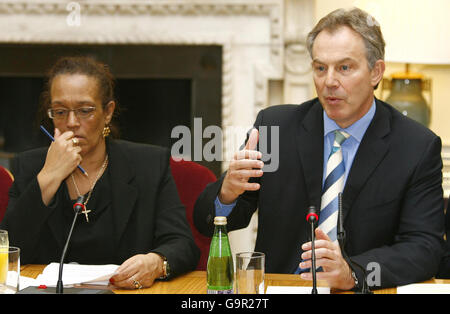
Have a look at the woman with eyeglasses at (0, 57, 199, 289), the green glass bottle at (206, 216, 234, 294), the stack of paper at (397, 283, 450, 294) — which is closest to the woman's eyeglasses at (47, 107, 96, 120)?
the woman with eyeglasses at (0, 57, 199, 289)

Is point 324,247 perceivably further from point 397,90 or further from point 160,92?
point 160,92

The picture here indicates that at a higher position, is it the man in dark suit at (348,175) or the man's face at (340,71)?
the man's face at (340,71)

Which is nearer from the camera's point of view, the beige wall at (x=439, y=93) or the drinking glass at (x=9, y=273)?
the drinking glass at (x=9, y=273)

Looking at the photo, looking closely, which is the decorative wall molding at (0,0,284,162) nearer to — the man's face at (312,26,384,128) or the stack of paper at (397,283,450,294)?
the man's face at (312,26,384,128)

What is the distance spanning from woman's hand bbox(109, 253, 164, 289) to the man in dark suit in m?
0.24

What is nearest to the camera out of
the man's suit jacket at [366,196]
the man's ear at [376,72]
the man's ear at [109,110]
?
the man's suit jacket at [366,196]

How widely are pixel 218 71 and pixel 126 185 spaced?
1663 millimetres

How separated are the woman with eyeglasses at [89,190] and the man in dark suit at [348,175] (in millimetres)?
187

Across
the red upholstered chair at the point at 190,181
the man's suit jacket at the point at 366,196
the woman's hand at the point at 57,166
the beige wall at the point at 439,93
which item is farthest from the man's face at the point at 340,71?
the beige wall at the point at 439,93

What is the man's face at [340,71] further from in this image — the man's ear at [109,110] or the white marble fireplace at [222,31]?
the white marble fireplace at [222,31]

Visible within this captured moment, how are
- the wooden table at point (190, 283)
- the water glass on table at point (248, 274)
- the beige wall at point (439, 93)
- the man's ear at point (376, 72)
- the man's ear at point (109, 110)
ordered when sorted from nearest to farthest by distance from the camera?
the water glass on table at point (248, 274) < the wooden table at point (190, 283) < the man's ear at point (376, 72) < the man's ear at point (109, 110) < the beige wall at point (439, 93)

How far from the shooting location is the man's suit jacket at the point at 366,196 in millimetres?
1775

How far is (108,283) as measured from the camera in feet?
5.22

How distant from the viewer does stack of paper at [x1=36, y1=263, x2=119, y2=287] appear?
1.57 metres
